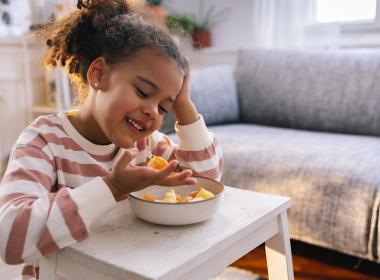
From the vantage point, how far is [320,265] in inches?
61.2

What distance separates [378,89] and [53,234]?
61.8 inches

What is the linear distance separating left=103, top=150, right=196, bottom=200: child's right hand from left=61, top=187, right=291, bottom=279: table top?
0.07 meters

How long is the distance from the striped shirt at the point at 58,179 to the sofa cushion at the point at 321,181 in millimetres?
479

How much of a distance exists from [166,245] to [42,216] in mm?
187

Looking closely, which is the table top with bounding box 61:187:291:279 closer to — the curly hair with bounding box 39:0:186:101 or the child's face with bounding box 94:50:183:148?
the child's face with bounding box 94:50:183:148

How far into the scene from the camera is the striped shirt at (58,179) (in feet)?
2.02

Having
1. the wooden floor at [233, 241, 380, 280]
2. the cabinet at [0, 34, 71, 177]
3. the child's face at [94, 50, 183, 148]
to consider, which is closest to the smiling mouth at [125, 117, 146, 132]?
the child's face at [94, 50, 183, 148]

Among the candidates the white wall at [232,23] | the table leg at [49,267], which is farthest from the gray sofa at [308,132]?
the table leg at [49,267]

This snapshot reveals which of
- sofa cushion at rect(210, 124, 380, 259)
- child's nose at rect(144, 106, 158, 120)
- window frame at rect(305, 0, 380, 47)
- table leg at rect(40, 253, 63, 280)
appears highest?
window frame at rect(305, 0, 380, 47)

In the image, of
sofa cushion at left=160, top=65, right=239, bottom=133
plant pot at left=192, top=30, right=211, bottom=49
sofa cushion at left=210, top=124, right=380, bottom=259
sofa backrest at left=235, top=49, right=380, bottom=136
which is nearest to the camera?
sofa cushion at left=210, top=124, right=380, bottom=259

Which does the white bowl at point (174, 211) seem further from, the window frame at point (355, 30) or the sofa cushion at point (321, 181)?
the window frame at point (355, 30)

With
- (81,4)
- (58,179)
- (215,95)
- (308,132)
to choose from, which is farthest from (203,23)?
(58,179)

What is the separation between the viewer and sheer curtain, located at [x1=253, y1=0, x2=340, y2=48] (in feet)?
7.31

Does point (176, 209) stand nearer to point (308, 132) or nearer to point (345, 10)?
point (308, 132)
